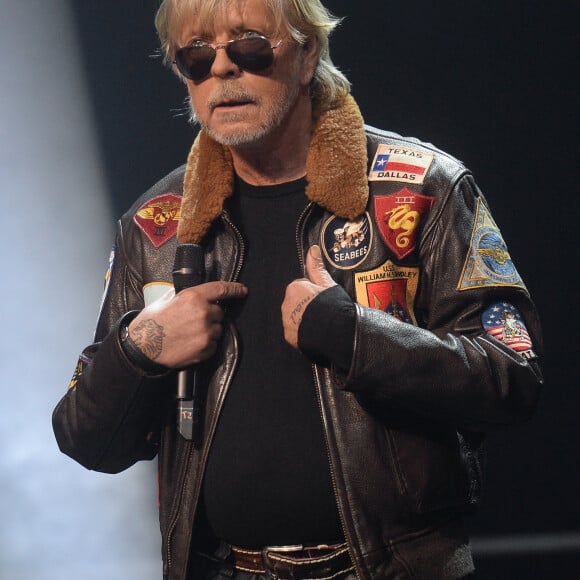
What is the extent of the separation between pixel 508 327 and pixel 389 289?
22 centimetres

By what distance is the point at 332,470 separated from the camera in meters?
1.69

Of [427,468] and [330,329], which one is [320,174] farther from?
[427,468]

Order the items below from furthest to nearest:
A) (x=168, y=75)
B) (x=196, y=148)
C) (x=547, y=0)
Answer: (x=168, y=75) < (x=547, y=0) < (x=196, y=148)

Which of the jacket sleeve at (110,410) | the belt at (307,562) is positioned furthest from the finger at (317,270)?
the belt at (307,562)

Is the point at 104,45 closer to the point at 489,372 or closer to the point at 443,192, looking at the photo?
the point at 443,192

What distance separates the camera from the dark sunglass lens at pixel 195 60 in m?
A: 1.86

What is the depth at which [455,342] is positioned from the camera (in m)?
1.67

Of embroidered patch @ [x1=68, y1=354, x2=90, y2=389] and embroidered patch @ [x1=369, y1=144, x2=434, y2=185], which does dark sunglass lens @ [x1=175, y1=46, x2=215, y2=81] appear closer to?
embroidered patch @ [x1=369, y1=144, x2=434, y2=185]

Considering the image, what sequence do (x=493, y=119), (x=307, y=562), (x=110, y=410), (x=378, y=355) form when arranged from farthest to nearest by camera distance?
(x=493, y=119), (x=110, y=410), (x=307, y=562), (x=378, y=355)

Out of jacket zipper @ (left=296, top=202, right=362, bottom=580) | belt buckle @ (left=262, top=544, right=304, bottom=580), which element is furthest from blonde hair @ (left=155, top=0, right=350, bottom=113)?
belt buckle @ (left=262, top=544, right=304, bottom=580)

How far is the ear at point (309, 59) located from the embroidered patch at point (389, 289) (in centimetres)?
43

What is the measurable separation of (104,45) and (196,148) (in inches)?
41.9

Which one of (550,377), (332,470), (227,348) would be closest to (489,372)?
(332,470)

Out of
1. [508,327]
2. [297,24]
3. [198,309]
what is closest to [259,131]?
[297,24]
